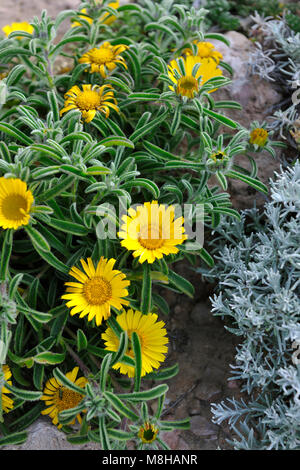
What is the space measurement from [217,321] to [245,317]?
1.23ft

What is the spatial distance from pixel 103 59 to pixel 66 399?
60.1 inches

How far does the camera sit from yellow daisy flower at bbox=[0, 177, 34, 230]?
5.74ft

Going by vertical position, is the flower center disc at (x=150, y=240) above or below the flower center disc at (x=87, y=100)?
below

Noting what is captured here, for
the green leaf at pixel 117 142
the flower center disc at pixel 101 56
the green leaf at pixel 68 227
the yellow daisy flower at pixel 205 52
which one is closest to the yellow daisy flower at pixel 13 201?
the green leaf at pixel 68 227

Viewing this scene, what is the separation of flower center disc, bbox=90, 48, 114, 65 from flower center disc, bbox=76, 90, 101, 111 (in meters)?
0.26

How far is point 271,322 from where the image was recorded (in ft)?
6.36

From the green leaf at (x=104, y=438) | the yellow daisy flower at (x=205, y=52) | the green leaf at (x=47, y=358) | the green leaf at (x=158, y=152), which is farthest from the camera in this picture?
the yellow daisy flower at (x=205, y=52)

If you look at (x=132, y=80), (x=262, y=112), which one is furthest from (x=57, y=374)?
(x=262, y=112)

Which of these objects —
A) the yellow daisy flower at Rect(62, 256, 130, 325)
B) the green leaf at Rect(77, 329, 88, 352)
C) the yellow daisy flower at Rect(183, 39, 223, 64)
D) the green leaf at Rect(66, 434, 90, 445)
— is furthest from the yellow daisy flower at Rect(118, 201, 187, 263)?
the yellow daisy flower at Rect(183, 39, 223, 64)

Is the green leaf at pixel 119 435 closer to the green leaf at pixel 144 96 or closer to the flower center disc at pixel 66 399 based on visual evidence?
the flower center disc at pixel 66 399

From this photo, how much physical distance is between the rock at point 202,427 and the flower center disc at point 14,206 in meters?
1.14

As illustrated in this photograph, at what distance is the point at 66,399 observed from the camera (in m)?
1.96

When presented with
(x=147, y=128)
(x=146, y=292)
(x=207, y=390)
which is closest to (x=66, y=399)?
(x=146, y=292)

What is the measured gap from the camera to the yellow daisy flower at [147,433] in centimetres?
177
